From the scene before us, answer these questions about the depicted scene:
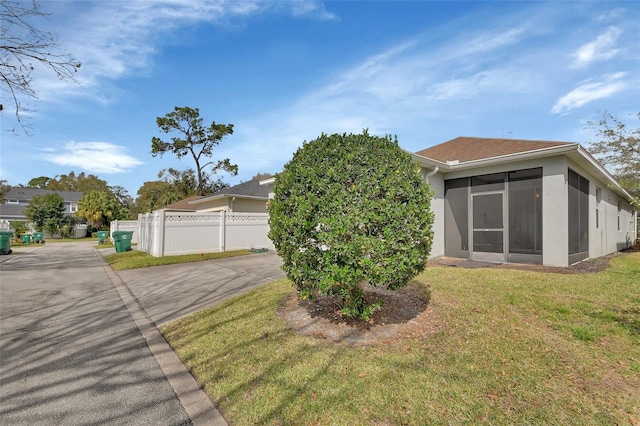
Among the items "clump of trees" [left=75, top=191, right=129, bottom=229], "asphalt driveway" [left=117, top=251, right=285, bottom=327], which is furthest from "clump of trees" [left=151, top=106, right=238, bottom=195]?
"asphalt driveway" [left=117, top=251, right=285, bottom=327]

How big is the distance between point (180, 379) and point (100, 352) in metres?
1.41

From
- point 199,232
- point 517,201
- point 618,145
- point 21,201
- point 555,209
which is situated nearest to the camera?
point 555,209

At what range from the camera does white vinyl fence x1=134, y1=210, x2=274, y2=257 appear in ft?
38.1

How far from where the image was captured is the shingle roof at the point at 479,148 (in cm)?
818

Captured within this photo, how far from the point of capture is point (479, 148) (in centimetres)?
995

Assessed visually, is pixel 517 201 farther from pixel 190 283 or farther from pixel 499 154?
pixel 190 283

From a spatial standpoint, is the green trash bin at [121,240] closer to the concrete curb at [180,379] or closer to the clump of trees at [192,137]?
the concrete curb at [180,379]

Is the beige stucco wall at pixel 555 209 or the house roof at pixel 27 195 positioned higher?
the house roof at pixel 27 195

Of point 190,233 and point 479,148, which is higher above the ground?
point 479,148

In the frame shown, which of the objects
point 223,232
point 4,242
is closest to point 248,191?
point 223,232

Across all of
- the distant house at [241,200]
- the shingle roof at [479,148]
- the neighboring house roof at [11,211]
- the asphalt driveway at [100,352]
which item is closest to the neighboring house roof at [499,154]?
the shingle roof at [479,148]

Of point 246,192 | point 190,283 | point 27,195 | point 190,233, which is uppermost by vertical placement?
point 27,195

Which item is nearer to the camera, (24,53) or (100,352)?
(100,352)

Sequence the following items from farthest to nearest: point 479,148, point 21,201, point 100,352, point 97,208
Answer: point 21,201
point 97,208
point 479,148
point 100,352
